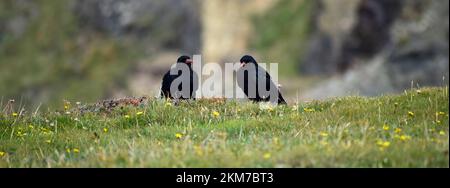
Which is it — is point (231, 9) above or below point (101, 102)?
above

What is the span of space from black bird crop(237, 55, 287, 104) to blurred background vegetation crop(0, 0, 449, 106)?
3116 centimetres

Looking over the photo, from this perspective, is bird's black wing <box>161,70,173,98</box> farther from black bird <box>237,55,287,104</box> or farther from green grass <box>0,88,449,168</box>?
green grass <box>0,88,449,168</box>

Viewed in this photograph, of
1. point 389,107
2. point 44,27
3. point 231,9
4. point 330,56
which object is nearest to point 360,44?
point 330,56

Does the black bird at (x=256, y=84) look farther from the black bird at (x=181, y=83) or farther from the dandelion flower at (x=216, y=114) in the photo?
the dandelion flower at (x=216, y=114)

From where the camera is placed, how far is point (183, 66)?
18859 mm

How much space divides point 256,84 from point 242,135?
19.1 ft

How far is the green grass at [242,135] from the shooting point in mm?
10031

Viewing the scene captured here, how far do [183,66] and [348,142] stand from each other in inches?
353

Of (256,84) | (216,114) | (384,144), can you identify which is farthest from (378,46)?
(384,144)

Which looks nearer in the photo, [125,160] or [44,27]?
[125,160]

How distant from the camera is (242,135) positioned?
12.7m

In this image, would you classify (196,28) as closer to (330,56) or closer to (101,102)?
(330,56)

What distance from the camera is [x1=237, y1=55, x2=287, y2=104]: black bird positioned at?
18281mm
